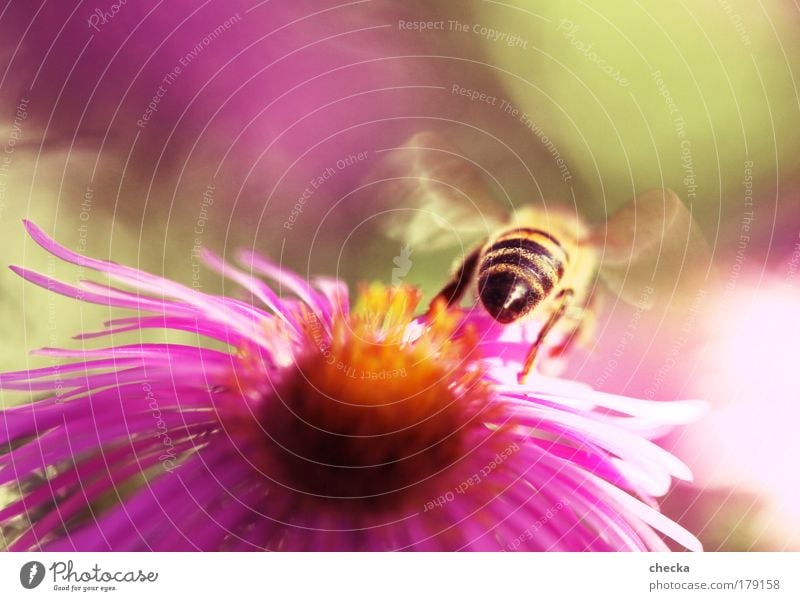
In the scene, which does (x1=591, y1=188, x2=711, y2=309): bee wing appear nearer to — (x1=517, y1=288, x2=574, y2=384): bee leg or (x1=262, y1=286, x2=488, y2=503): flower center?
(x1=517, y1=288, x2=574, y2=384): bee leg

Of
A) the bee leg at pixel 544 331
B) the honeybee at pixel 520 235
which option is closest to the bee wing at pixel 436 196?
the honeybee at pixel 520 235

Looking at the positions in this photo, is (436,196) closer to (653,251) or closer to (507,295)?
(507,295)

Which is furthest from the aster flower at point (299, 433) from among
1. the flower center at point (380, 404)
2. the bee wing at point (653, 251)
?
the bee wing at point (653, 251)

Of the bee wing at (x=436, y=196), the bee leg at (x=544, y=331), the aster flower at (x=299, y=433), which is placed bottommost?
the aster flower at (x=299, y=433)

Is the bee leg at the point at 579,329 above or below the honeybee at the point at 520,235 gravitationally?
below

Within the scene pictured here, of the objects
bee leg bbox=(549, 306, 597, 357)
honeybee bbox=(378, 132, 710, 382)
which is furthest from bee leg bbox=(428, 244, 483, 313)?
bee leg bbox=(549, 306, 597, 357)

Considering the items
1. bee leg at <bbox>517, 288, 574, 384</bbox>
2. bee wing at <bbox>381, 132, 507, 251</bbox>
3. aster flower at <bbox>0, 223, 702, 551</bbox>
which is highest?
bee wing at <bbox>381, 132, 507, 251</bbox>

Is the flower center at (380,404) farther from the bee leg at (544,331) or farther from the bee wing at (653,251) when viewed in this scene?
the bee wing at (653,251)
